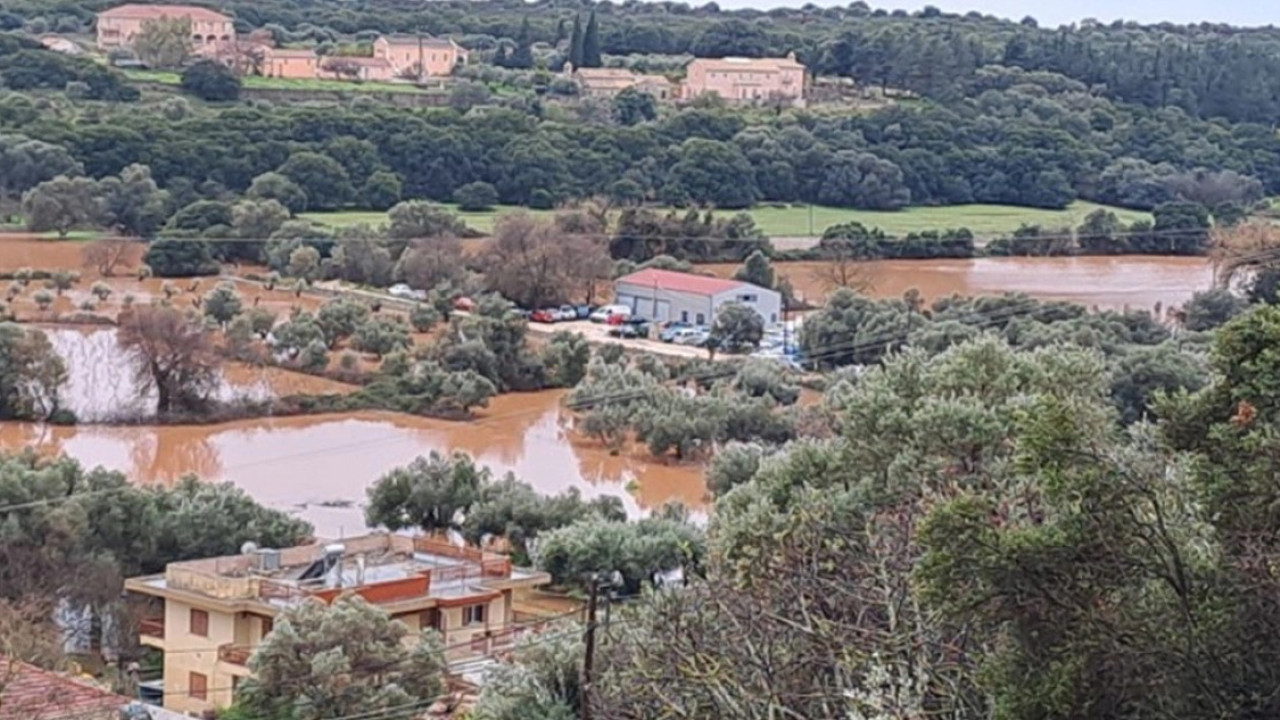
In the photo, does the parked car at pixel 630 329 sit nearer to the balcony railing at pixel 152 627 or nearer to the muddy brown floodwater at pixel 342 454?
the muddy brown floodwater at pixel 342 454

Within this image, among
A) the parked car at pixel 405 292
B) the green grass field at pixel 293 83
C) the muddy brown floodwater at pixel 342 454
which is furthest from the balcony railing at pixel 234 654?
the green grass field at pixel 293 83

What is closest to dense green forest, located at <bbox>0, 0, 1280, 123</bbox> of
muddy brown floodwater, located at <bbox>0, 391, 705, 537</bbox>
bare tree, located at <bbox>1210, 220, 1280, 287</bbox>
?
bare tree, located at <bbox>1210, 220, 1280, 287</bbox>

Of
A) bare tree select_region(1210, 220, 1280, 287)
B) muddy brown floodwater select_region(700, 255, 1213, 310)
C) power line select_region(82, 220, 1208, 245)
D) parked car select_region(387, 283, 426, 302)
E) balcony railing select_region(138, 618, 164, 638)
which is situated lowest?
parked car select_region(387, 283, 426, 302)

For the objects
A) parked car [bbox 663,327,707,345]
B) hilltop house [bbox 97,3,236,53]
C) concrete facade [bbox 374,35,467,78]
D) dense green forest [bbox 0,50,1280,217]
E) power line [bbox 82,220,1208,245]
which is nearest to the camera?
parked car [bbox 663,327,707,345]

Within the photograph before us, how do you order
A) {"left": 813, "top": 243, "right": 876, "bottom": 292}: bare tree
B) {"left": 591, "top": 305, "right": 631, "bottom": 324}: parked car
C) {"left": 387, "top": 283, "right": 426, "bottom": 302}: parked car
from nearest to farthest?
{"left": 591, "top": 305, "right": 631, "bottom": 324}: parked car
{"left": 387, "top": 283, "right": 426, "bottom": 302}: parked car
{"left": 813, "top": 243, "right": 876, "bottom": 292}: bare tree

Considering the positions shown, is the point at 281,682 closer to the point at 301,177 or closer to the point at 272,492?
the point at 272,492

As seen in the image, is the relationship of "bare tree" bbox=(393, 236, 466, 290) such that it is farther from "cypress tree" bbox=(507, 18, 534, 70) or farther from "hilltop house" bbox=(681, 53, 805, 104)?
"cypress tree" bbox=(507, 18, 534, 70)
